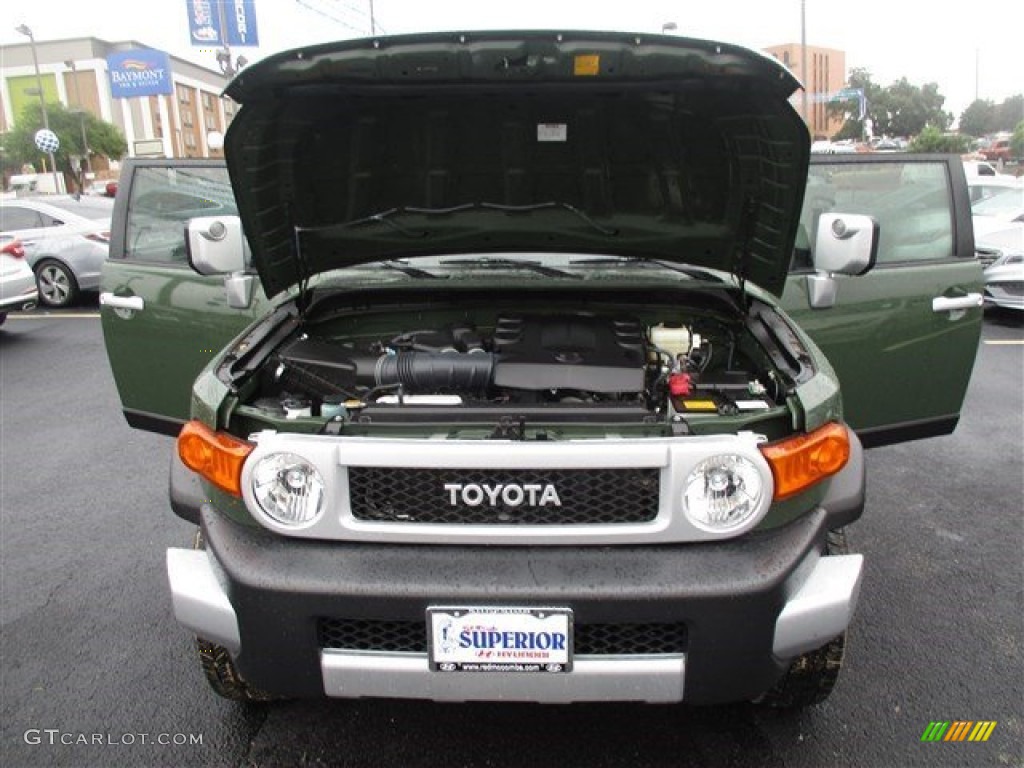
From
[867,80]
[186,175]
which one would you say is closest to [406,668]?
[186,175]

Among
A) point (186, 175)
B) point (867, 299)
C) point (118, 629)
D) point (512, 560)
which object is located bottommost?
point (118, 629)

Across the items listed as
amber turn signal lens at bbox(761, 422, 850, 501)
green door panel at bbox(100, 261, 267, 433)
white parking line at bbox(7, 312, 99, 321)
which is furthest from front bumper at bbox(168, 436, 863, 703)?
white parking line at bbox(7, 312, 99, 321)

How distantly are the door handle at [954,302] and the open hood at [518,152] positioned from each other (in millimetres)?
1214

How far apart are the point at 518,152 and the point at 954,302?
2152 millimetres

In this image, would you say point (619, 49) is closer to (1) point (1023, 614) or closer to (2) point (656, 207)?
(2) point (656, 207)

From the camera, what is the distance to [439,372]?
114 inches

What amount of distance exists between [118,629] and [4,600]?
65cm

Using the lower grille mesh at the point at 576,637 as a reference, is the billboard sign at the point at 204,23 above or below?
above

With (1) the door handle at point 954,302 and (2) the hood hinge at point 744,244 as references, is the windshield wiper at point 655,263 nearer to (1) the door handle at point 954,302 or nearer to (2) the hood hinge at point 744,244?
(2) the hood hinge at point 744,244

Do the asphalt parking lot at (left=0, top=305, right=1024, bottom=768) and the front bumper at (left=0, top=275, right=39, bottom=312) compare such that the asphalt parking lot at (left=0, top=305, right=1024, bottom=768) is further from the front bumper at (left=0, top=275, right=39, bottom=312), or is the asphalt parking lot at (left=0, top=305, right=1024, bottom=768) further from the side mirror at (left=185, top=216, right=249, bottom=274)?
the front bumper at (left=0, top=275, right=39, bottom=312)

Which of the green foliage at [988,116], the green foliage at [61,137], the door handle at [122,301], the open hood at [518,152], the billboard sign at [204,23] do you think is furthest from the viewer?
the green foliage at [988,116]

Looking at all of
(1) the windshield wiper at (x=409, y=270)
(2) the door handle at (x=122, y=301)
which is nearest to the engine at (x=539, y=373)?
(1) the windshield wiper at (x=409, y=270)

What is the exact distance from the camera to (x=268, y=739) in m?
2.56

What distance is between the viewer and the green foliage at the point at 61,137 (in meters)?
51.4
